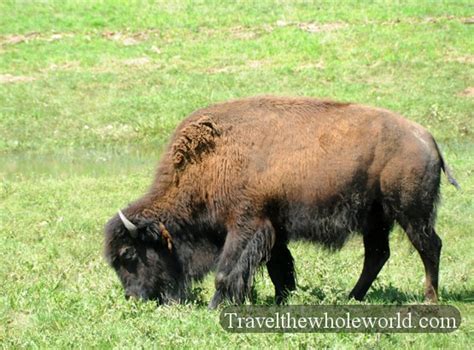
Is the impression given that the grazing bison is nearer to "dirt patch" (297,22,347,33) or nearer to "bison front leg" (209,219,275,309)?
"bison front leg" (209,219,275,309)

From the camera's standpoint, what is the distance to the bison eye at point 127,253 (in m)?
8.42

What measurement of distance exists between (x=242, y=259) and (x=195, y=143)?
109 centimetres

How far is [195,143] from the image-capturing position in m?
8.52

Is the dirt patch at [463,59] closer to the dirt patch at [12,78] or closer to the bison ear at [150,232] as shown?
the dirt patch at [12,78]

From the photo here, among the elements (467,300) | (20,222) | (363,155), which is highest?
(363,155)

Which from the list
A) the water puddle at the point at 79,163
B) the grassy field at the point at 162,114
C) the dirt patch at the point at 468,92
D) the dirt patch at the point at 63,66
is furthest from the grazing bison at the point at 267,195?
the dirt patch at the point at 63,66

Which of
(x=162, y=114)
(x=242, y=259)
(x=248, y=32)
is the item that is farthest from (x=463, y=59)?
(x=242, y=259)

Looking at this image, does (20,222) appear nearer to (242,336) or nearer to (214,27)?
(242,336)

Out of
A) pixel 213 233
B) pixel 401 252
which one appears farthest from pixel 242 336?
pixel 401 252

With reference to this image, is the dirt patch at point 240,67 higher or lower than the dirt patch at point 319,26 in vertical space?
lower

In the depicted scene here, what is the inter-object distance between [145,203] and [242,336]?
6.98 ft

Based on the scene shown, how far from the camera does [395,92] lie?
849 inches

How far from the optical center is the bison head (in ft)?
27.6

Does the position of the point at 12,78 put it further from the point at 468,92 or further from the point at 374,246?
the point at 374,246
